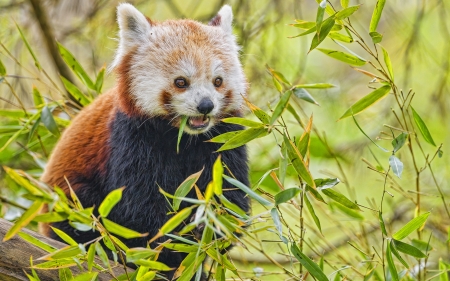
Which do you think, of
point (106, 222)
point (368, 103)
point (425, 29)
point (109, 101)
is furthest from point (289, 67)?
point (106, 222)

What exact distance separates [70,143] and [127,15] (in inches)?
28.0

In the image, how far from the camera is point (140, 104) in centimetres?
274

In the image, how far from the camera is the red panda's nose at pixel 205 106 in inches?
100

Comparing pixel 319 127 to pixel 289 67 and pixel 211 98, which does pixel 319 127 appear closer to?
pixel 289 67

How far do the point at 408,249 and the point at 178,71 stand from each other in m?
1.19

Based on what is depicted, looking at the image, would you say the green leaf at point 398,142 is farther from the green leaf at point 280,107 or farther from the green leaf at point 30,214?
the green leaf at point 30,214

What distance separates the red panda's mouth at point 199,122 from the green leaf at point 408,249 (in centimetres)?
91

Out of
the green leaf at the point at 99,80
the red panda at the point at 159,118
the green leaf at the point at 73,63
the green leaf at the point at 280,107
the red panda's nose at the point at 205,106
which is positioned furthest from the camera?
the green leaf at the point at 99,80

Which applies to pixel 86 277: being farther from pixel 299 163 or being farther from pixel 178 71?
pixel 178 71

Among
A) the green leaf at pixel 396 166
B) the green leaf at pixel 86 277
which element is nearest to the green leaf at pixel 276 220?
the green leaf at pixel 396 166

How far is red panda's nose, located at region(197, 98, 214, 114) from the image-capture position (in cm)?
255

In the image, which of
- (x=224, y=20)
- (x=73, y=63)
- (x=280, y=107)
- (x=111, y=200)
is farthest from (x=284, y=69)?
(x=111, y=200)

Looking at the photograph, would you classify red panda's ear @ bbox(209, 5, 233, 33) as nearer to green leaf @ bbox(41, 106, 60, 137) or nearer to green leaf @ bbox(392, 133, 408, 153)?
green leaf @ bbox(41, 106, 60, 137)

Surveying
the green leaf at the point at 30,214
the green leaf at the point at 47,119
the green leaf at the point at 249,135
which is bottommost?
the green leaf at the point at 47,119
